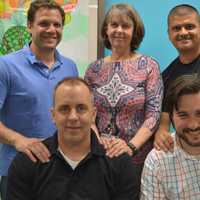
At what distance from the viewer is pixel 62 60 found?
2287 millimetres

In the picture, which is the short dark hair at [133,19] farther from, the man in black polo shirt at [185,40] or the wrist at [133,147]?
the wrist at [133,147]

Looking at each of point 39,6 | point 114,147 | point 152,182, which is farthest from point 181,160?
point 39,6

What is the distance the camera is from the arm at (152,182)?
67.7 inches

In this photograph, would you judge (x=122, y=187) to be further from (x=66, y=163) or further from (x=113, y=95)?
(x=113, y=95)

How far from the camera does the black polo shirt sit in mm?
1685

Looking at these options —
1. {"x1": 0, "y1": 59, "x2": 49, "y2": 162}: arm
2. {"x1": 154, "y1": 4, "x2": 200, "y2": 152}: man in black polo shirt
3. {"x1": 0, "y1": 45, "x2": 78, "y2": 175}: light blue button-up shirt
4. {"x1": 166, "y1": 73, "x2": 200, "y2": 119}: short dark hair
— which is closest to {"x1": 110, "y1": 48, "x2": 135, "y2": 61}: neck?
{"x1": 154, "y1": 4, "x2": 200, "y2": 152}: man in black polo shirt

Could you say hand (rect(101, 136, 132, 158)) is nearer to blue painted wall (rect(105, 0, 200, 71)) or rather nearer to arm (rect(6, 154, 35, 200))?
arm (rect(6, 154, 35, 200))

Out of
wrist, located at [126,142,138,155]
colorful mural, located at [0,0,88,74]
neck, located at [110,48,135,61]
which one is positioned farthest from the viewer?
colorful mural, located at [0,0,88,74]

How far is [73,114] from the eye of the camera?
1.69 meters

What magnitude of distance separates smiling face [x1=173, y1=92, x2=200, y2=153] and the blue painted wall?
1106mm

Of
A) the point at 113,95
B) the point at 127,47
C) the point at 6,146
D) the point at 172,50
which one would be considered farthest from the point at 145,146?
the point at 172,50

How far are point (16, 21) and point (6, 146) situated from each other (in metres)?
0.97

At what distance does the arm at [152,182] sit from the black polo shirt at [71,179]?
4 cm

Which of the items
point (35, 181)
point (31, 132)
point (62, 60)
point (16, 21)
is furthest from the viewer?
point (16, 21)
